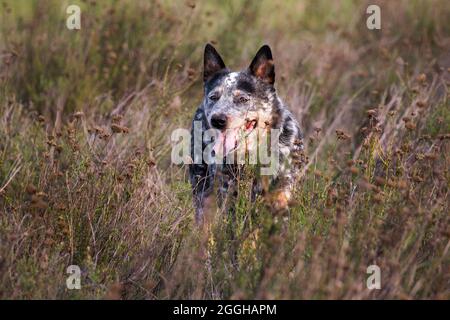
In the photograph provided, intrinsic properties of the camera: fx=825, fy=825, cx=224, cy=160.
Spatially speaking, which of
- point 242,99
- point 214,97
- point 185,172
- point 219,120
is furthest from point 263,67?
point 185,172

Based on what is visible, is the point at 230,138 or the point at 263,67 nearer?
the point at 230,138

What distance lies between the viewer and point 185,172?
546 cm

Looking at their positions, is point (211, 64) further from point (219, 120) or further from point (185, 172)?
point (185, 172)

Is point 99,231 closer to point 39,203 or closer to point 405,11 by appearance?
point 39,203

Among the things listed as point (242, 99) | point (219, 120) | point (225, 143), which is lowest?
point (225, 143)

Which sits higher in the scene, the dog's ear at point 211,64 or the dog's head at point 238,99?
the dog's ear at point 211,64

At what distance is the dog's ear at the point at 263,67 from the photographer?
17.7 ft

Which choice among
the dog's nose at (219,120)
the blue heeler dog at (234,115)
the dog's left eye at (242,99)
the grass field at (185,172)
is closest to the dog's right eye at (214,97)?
the blue heeler dog at (234,115)

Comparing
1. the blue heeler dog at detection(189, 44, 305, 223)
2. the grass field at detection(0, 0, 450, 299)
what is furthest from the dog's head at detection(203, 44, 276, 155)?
the grass field at detection(0, 0, 450, 299)

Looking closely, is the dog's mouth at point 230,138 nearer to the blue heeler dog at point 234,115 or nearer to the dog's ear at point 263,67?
the blue heeler dog at point 234,115

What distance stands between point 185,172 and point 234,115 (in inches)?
21.3

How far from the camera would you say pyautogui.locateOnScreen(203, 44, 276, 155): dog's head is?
5203 millimetres

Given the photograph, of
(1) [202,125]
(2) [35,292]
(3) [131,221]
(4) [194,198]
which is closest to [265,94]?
(1) [202,125]

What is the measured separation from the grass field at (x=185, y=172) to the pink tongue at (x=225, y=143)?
31cm
